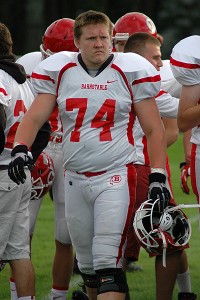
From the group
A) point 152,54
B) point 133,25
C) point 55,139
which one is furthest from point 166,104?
point 133,25

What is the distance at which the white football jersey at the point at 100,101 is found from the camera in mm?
5875

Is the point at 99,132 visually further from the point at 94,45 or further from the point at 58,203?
the point at 58,203

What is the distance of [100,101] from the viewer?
5.88 meters

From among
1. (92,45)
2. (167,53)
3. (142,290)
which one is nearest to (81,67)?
(92,45)

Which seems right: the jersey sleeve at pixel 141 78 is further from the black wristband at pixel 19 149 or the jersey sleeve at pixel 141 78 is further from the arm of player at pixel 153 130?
the black wristband at pixel 19 149

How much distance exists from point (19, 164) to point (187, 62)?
44.3 inches

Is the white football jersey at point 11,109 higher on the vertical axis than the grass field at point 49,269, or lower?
higher

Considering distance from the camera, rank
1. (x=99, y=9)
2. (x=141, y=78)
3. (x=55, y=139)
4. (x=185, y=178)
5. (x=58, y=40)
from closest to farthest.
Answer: (x=141, y=78) < (x=185, y=178) < (x=55, y=139) < (x=58, y=40) < (x=99, y=9)

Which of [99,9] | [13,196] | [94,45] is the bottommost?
[99,9]

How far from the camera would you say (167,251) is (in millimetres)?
6156

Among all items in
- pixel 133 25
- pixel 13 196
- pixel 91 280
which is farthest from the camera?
pixel 133 25

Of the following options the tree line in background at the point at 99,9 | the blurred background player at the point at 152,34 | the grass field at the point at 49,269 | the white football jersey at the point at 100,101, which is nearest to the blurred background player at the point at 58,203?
the grass field at the point at 49,269

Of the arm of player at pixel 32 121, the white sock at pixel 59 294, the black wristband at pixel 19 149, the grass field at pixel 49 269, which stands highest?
the arm of player at pixel 32 121

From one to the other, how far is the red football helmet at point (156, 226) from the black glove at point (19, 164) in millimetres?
644
